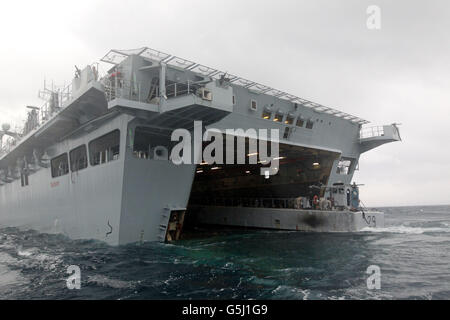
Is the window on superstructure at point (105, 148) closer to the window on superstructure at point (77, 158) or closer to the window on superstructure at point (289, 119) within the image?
the window on superstructure at point (77, 158)

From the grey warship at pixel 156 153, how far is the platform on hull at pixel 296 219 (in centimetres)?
10

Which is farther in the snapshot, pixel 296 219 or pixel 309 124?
pixel 296 219

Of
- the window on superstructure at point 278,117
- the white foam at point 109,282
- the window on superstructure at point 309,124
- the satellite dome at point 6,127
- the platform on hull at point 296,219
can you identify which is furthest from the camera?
the satellite dome at point 6,127

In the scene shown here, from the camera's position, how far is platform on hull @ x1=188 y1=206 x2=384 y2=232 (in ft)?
87.4

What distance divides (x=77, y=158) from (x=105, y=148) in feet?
14.1

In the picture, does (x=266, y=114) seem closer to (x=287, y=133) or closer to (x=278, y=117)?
(x=278, y=117)

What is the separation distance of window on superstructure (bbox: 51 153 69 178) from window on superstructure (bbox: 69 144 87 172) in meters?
1.54

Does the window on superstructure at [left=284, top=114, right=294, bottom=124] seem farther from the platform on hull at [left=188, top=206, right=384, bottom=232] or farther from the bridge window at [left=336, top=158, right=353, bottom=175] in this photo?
the bridge window at [left=336, top=158, right=353, bottom=175]

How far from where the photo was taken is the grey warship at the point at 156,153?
659 inches

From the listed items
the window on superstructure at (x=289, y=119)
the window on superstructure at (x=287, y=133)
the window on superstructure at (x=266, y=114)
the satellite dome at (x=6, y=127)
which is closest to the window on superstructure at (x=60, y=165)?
the satellite dome at (x=6, y=127)

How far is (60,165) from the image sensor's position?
25297mm

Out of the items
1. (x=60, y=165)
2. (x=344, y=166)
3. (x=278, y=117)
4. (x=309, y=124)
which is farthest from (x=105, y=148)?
(x=344, y=166)

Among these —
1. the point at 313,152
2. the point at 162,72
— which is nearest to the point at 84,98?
the point at 162,72
